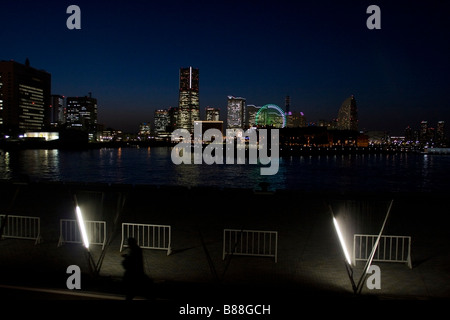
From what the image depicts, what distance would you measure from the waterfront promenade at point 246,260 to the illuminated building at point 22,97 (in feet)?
538

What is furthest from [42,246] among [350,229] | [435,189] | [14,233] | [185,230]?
[435,189]

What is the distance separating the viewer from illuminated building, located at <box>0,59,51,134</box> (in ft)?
536

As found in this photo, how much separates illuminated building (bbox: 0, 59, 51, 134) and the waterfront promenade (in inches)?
6458

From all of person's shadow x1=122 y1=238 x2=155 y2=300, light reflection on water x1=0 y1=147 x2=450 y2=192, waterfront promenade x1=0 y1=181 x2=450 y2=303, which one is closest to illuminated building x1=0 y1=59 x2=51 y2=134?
light reflection on water x1=0 y1=147 x2=450 y2=192

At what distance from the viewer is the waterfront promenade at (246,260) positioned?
636 cm

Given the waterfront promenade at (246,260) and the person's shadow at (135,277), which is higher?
the person's shadow at (135,277)

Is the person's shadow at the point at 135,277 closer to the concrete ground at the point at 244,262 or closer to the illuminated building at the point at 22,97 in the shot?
the concrete ground at the point at 244,262

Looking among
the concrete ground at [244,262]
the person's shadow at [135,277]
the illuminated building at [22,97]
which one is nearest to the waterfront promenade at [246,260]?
the concrete ground at [244,262]

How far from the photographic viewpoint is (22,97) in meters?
170

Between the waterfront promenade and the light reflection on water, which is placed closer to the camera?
the waterfront promenade

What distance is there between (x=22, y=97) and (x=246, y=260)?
637 feet

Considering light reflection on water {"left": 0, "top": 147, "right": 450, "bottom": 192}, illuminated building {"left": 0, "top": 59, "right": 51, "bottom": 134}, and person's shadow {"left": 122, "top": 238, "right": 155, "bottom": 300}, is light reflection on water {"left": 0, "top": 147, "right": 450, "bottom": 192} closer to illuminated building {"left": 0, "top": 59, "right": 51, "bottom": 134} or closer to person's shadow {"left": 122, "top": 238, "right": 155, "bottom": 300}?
person's shadow {"left": 122, "top": 238, "right": 155, "bottom": 300}

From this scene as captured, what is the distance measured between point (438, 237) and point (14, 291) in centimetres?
1083

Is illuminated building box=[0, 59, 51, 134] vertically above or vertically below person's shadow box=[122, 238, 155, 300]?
above
